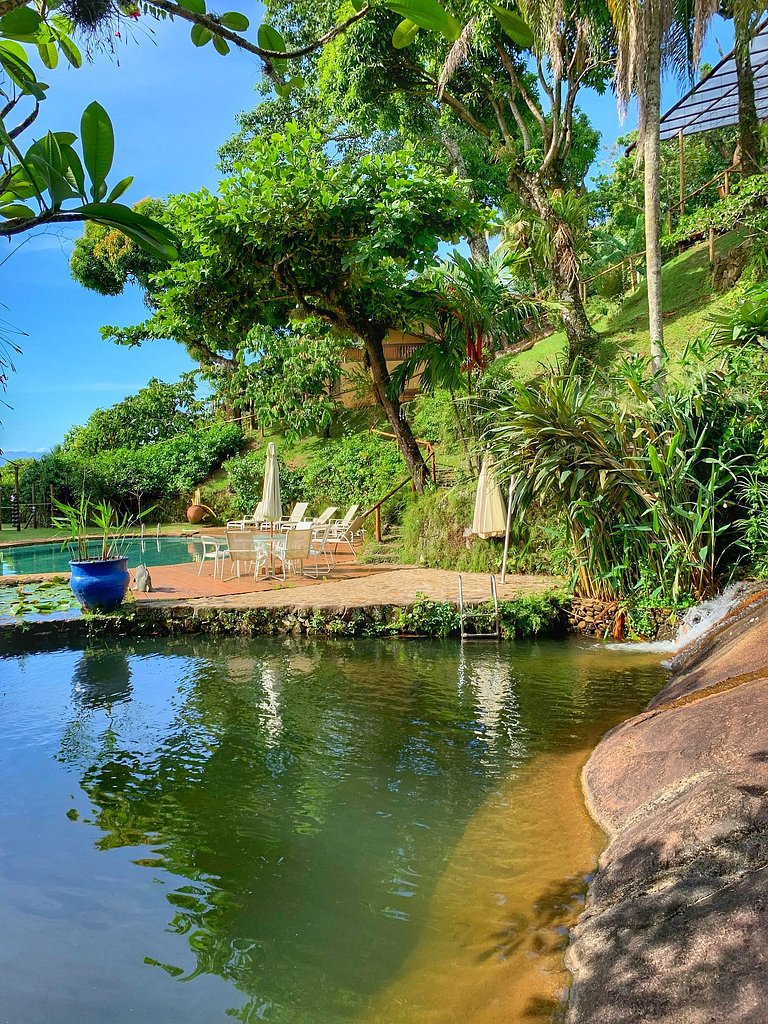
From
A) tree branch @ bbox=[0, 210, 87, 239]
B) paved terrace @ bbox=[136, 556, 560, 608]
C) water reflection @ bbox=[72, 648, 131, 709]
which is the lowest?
water reflection @ bbox=[72, 648, 131, 709]

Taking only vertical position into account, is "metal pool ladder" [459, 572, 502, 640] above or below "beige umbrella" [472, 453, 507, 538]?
below

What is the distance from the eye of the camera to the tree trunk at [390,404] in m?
14.6

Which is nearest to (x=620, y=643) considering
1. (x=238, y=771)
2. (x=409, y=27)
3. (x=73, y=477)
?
(x=238, y=771)

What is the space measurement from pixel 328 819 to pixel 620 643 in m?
5.23

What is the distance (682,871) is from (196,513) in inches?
896

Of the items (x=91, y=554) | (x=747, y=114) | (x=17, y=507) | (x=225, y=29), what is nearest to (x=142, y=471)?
(x=17, y=507)

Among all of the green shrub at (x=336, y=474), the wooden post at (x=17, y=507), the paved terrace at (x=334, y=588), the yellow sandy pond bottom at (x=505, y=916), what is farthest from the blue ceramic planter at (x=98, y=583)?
the wooden post at (x=17, y=507)

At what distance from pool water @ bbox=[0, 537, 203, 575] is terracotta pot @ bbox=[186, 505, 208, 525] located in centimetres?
323

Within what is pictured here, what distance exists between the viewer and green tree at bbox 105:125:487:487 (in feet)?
39.0

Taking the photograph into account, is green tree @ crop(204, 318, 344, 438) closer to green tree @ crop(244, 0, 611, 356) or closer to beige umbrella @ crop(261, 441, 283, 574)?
green tree @ crop(244, 0, 611, 356)

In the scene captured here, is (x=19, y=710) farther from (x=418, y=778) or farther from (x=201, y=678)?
(x=418, y=778)

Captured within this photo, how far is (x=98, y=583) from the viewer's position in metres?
9.58

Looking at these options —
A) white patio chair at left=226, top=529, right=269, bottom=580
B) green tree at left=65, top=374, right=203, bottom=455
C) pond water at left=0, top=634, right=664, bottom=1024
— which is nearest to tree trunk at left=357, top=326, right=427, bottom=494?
white patio chair at left=226, top=529, right=269, bottom=580

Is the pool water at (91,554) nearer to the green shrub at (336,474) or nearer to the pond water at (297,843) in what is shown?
the green shrub at (336,474)
